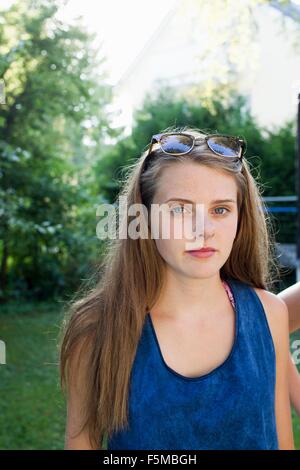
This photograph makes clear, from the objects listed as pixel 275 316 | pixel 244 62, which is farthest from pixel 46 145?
pixel 275 316

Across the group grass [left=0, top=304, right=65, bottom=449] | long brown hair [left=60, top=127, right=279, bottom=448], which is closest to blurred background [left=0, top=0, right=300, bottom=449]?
grass [left=0, top=304, right=65, bottom=449]

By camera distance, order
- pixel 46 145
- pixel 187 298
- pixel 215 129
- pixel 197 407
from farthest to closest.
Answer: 1. pixel 215 129
2. pixel 46 145
3. pixel 187 298
4. pixel 197 407

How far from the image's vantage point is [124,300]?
1431mm

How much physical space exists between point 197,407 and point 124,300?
30cm

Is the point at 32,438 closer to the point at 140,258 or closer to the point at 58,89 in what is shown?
the point at 140,258

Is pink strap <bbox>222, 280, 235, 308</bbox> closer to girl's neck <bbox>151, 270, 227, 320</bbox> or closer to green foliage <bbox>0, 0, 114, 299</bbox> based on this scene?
girl's neck <bbox>151, 270, 227, 320</bbox>

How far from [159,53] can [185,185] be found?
16823 mm

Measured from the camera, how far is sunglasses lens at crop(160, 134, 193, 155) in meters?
1.42

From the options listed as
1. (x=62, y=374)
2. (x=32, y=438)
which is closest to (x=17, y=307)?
(x=32, y=438)

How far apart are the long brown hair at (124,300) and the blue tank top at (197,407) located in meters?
0.03

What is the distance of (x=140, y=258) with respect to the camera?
1.49 m

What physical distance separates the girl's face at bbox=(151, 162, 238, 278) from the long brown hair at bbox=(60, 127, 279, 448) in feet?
0.14

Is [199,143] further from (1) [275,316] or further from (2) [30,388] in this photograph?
(2) [30,388]

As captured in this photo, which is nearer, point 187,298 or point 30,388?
point 187,298
